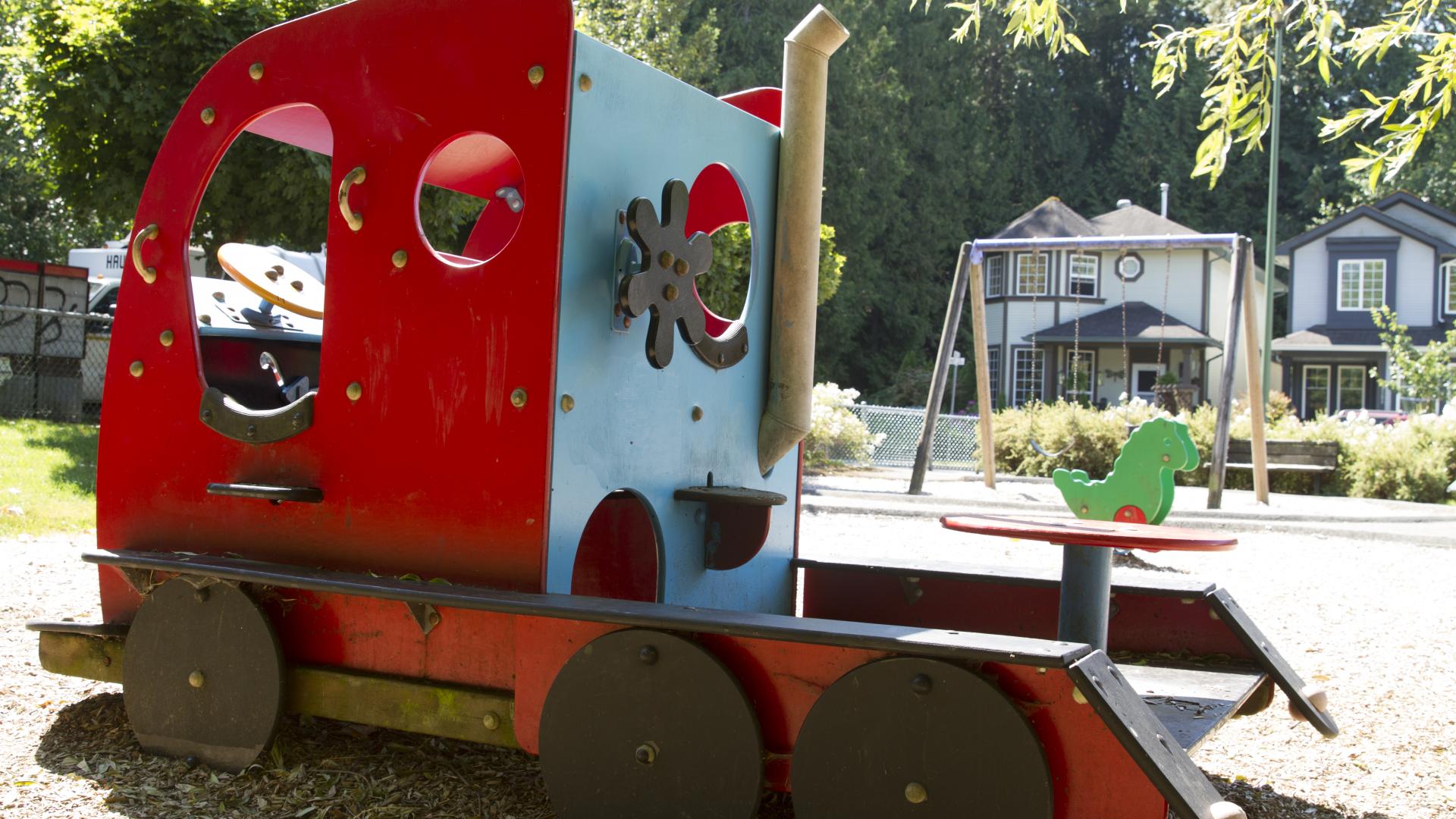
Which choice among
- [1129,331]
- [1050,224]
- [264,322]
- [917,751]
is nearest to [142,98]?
[264,322]

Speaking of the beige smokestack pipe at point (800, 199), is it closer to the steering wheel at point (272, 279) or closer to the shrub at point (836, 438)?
the steering wheel at point (272, 279)

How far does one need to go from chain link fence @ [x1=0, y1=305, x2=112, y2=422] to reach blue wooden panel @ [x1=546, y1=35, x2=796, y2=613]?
41.1ft

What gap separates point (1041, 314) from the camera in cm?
3744

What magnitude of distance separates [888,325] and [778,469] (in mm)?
37058

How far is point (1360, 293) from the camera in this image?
36031mm

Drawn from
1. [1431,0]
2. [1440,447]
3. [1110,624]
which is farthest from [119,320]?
[1440,447]

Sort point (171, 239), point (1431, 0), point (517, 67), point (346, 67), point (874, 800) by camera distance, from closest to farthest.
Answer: point (874, 800) < point (517, 67) < point (346, 67) < point (171, 239) < point (1431, 0)

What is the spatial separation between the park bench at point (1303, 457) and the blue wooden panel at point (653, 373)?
42.9 feet

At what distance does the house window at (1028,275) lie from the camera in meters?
36.9

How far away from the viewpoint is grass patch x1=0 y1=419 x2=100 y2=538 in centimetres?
745

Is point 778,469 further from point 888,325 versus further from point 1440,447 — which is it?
point 888,325

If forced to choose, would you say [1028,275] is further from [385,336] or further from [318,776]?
[318,776]

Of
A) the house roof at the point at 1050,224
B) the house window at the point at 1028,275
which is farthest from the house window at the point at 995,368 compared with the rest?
the house roof at the point at 1050,224

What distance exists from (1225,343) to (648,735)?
1111 cm
